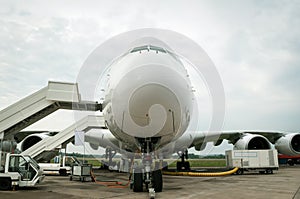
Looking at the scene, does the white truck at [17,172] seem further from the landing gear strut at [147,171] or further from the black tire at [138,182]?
the landing gear strut at [147,171]

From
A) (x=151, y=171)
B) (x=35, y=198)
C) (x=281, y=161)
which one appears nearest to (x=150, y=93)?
(x=151, y=171)

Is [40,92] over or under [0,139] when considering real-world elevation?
over

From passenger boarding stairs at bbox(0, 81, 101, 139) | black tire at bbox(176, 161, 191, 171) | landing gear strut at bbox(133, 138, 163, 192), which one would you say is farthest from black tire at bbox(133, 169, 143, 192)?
black tire at bbox(176, 161, 191, 171)

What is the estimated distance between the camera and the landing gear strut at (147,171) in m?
7.60

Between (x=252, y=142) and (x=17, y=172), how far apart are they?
16280 mm

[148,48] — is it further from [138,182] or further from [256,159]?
[256,159]

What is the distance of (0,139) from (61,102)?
9.45 ft

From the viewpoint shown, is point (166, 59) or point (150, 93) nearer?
point (150, 93)

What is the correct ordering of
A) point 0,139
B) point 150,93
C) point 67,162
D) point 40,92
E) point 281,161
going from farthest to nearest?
point 281,161
point 67,162
point 40,92
point 0,139
point 150,93

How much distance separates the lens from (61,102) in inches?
482

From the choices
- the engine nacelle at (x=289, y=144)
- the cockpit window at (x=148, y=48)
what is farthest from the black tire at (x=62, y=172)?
the engine nacelle at (x=289, y=144)

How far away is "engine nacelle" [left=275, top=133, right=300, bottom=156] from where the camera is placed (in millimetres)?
20969

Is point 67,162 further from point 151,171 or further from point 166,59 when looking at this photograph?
point 166,59

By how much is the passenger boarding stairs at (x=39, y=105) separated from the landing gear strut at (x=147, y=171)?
2906 millimetres
